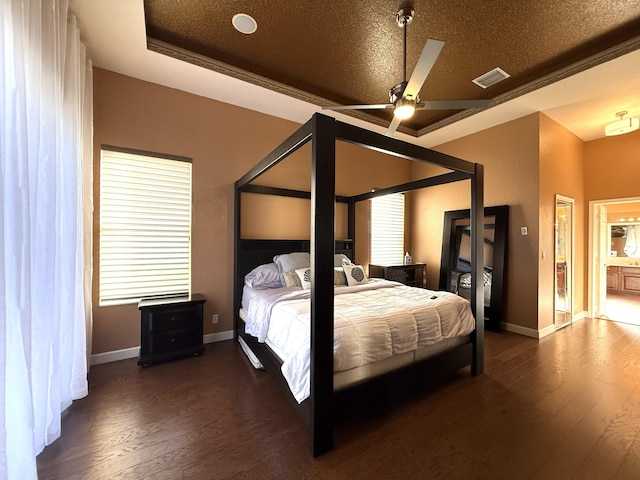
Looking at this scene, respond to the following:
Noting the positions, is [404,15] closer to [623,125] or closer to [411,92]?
[411,92]

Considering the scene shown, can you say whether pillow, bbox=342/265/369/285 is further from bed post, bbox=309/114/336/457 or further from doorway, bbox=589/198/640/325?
doorway, bbox=589/198/640/325

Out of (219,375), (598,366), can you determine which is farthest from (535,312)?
(219,375)

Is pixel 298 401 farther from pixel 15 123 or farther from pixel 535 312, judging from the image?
pixel 535 312

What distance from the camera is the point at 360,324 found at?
1.91 m

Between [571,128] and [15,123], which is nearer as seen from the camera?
[15,123]

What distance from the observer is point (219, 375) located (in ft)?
8.45

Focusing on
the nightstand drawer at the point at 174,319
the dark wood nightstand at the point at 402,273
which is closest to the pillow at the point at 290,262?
the nightstand drawer at the point at 174,319

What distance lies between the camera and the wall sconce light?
3559 mm

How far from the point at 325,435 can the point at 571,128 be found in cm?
558

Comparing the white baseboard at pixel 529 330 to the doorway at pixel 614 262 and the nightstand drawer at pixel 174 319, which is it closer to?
the doorway at pixel 614 262

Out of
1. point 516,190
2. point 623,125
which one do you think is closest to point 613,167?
point 623,125

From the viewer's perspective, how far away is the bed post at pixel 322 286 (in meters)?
1.62

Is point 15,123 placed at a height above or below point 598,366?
above

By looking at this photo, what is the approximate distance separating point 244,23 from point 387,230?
152 inches
